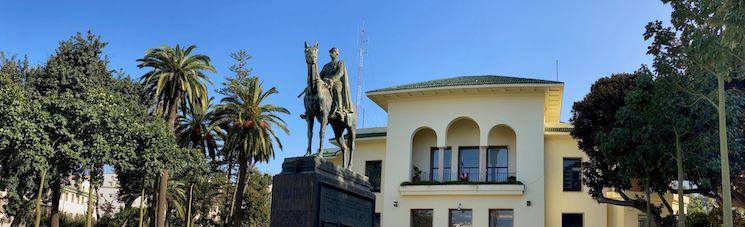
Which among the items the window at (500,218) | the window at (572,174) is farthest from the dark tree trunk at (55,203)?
the window at (572,174)

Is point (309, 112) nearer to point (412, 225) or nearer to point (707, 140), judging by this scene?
point (707, 140)

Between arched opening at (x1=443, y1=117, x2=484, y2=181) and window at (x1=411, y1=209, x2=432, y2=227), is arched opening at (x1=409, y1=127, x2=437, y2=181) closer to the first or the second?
arched opening at (x1=443, y1=117, x2=484, y2=181)

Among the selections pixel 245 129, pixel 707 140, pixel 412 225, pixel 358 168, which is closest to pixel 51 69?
pixel 245 129

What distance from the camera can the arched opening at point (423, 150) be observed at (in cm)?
4012

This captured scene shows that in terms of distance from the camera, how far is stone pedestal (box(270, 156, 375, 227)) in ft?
48.4

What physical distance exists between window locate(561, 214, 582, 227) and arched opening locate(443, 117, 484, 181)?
4866mm

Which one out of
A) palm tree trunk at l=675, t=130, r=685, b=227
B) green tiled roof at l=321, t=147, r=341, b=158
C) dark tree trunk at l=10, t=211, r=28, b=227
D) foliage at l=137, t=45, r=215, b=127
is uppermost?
foliage at l=137, t=45, r=215, b=127

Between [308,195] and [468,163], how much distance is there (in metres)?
25.8

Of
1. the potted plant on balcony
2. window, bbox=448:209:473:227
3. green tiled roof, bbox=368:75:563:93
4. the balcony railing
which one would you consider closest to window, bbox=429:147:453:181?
the balcony railing

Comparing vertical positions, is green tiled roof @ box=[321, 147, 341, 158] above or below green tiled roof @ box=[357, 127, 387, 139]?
below

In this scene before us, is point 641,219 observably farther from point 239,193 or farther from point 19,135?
point 19,135

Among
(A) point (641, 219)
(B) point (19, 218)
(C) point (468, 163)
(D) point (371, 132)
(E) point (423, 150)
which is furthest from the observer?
(D) point (371, 132)

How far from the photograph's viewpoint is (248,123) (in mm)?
41281

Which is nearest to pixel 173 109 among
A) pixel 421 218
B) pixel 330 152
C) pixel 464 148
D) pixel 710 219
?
pixel 330 152
